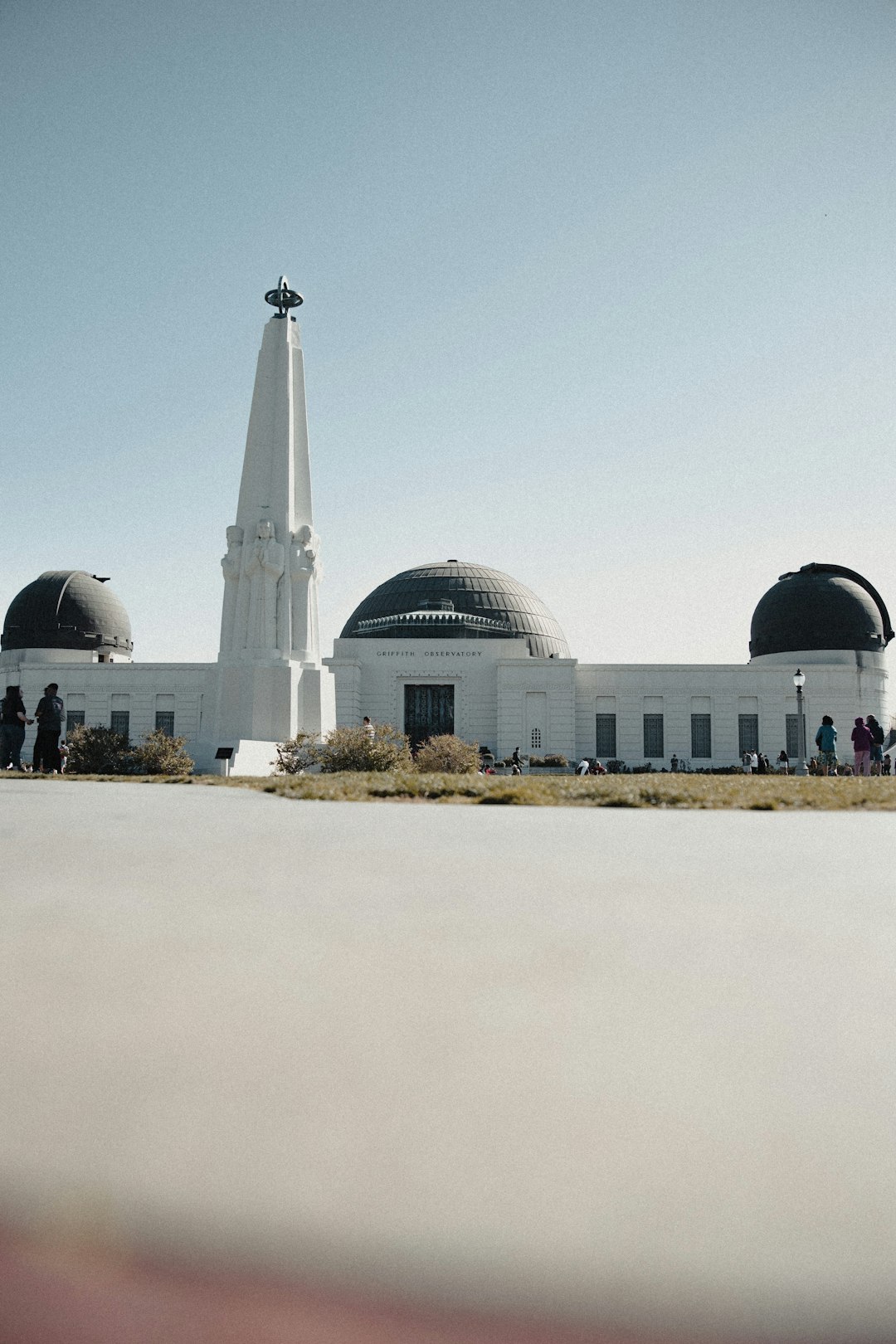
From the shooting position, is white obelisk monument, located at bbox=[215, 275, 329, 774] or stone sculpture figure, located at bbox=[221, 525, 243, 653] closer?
white obelisk monument, located at bbox=[215, 275, 329, 774]

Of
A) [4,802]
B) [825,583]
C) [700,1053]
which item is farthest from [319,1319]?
[825,583]

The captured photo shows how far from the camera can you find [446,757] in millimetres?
20969

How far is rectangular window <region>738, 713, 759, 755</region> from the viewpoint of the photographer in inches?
1558

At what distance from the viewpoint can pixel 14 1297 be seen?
3.58 ft

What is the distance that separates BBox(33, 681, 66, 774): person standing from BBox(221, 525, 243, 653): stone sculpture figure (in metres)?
9.03

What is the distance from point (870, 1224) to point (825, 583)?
46.7 m

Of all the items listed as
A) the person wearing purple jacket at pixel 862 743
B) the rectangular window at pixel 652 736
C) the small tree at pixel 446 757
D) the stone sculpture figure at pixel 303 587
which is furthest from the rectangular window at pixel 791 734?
the stone sculpture figure at pixel 303 587

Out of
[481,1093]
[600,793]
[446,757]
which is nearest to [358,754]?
[446,757]

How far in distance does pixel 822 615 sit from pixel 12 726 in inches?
1531

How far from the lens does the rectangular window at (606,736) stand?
40000 mm

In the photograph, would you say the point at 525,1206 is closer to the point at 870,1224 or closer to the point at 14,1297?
the point at 870,1224

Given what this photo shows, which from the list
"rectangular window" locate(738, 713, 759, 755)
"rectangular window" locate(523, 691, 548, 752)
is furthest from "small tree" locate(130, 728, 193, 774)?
"rectangular window" locate(738, 713, 759, 755)

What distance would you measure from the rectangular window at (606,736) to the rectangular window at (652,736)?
145 cm

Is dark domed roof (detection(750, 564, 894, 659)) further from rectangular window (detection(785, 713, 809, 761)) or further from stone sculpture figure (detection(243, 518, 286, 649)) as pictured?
stone sculpture figure (detection(243, 518, 286, 649))
